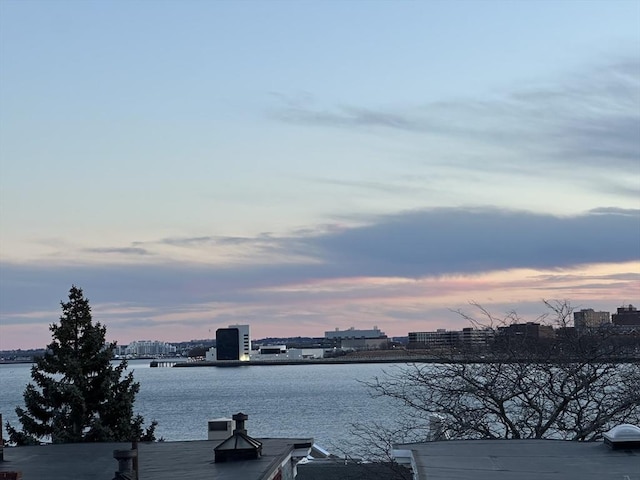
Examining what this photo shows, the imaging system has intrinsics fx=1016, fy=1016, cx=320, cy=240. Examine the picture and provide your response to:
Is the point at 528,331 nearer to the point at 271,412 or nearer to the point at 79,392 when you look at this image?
the point at 79,392

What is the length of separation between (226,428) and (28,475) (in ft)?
23.9

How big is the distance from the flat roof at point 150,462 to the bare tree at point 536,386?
6.27 metres

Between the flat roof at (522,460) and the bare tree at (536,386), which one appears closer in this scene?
the flat roof at (522,460)

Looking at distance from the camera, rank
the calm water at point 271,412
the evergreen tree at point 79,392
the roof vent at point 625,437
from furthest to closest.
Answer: the calm water at point 271,412 → the evergreen tree at point 79,392 → the roof vent at point 625,437

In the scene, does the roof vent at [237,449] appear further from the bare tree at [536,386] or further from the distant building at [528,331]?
the distant building at [528,331]

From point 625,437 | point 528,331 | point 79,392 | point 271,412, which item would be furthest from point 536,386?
point 271,412

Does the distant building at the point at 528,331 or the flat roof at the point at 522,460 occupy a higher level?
the distant building at the point at 528,331

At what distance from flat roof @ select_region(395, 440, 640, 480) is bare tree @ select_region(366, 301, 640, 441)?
7.30m

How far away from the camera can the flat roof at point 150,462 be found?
16.8m

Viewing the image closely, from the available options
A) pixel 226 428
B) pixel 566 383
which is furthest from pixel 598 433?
pixel 226 428

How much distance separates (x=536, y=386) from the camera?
27062 millimetres

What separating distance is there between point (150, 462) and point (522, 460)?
6.80 m

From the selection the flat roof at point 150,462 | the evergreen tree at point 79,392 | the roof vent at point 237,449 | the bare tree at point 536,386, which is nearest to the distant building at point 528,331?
the bare tree at point 536,386

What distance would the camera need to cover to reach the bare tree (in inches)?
1030
